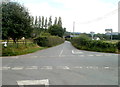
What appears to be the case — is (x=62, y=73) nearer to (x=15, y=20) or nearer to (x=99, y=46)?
(x=15, y=20)

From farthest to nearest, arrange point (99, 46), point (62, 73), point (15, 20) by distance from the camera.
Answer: point (99, 46), point (15, 20), point (62, 73)

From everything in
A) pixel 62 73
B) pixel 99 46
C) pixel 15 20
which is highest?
pixel 15 20

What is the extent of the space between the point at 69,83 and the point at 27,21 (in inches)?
511

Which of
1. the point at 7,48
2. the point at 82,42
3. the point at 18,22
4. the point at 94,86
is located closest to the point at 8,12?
the point at 18,22

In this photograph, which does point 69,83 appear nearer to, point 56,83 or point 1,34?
point 56,83

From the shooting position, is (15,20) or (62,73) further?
(15,20)

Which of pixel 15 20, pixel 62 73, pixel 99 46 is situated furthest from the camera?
pixel 99 46

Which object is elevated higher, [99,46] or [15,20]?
[15,20]

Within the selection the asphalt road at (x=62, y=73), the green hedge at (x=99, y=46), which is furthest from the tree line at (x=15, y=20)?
the green hedge at (x=99, y=46)

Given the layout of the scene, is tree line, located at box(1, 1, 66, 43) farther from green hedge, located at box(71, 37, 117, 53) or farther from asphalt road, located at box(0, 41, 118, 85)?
green hedge, located at box(71, 37, 117, 53)

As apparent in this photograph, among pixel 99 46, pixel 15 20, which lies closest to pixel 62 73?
pixel 15 20

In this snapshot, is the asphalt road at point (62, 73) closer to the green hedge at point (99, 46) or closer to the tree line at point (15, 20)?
the tree line at point (15, 20)

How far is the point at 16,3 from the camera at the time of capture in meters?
16.6

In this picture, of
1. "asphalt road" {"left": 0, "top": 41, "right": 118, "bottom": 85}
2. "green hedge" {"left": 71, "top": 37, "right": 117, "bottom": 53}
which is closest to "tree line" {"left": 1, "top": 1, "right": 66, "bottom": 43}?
"asphalt road" {"left": 0, "top": 41, "right": 118, "bottom": 85}
